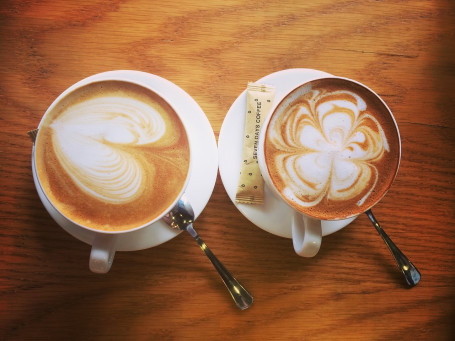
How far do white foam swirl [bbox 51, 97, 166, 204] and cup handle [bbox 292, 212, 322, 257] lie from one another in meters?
0.39

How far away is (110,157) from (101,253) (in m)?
0.22

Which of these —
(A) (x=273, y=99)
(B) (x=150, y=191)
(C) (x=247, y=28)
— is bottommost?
(B) (x=150, y=191)

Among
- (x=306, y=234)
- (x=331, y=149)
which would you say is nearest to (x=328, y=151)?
(x=331, y=149)

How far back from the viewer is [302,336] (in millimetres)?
1038

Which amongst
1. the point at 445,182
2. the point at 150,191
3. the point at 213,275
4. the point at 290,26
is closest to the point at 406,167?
the point at 445,182

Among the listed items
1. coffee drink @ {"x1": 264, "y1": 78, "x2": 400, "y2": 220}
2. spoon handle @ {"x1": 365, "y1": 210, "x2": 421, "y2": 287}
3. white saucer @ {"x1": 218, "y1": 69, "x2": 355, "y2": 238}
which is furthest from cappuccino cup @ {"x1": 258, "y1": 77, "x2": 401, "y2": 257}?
spoon handle @ {"x1": 365, "y1": 210, "x2": 421, "y2": 287}

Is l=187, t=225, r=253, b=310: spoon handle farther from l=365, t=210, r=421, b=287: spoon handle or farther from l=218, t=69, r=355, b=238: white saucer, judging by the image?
l=365, t=210, r=421, b=287: spoon handle

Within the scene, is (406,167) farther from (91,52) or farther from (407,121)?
(91,52)

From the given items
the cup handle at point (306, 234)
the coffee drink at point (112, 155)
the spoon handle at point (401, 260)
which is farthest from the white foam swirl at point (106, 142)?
the spoon handle at point (401, 260)

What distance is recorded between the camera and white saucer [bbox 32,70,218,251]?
0.92 meters

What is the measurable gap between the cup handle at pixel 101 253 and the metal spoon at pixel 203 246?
156 millimetres

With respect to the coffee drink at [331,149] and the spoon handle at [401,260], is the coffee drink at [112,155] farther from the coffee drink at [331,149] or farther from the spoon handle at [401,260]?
the spoon handle at [401,260]

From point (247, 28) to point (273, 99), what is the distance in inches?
10.3

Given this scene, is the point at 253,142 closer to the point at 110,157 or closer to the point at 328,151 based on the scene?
the point at 328,151
